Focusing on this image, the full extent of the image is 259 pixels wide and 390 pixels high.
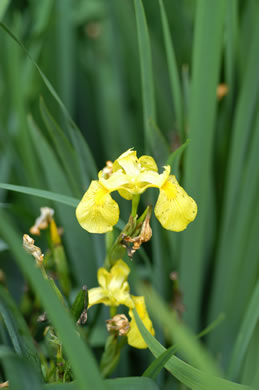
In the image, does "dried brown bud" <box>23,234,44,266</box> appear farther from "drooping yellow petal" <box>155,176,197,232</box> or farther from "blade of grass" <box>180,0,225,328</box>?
"blade of grass" <box>180,0,225,328</box>

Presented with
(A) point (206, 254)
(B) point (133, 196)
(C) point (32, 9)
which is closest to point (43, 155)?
(B) point (133, 196)

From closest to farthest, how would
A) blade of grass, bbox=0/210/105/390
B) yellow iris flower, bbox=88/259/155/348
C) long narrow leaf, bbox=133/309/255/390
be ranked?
blade of grass, bbox=0/210/105/390
long narrow leaf, bbox=133/309/255/390
yellow iris flower, bbox=88/259/155/348

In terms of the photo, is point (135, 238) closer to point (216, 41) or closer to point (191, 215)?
point (191, 215)

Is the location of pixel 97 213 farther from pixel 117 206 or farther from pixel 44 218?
pixel 44 218

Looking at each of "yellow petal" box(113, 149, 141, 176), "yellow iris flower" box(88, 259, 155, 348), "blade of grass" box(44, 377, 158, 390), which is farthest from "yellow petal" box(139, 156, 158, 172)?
"blade of grass" box(44, 377, 158, 390)

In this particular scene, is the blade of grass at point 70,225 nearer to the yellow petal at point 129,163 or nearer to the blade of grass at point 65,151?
the blade of grass at point 65,151

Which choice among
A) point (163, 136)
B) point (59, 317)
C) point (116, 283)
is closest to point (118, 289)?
point (116, 283)

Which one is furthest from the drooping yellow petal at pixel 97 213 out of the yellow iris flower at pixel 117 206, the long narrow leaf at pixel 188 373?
the long narrow leaf at pixel 188 373
